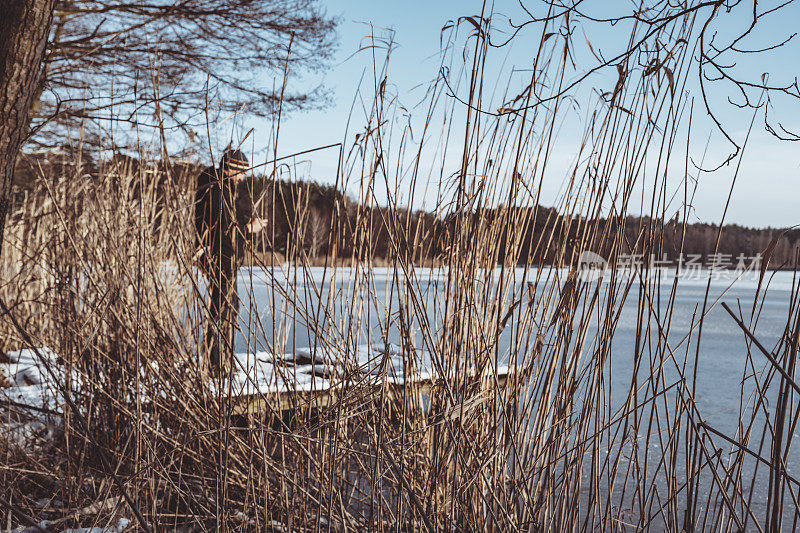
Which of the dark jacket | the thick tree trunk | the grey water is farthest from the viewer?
the thick tree trunk

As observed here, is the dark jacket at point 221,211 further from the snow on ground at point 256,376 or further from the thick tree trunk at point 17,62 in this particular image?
the thick tree trunk at point 17,62

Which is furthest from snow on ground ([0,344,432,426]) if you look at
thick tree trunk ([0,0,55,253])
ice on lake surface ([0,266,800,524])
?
thick tree trunk ([0,0,55,253])

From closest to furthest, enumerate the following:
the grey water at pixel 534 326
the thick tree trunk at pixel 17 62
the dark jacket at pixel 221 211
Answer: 1. the grey water at pixel 534 326
2. the dark jacket at pixel 221 211
3. the thick tree trunk at pixel 17 62

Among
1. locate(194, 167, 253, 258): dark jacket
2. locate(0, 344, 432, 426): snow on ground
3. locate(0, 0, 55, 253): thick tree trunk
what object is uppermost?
locate(0, 0, 55, 253): thick tree trunk

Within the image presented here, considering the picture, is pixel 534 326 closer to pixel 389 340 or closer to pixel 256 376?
pixel 389 340

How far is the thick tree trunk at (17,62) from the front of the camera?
4.31 ft

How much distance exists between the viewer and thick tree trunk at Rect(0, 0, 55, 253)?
4.31 ft

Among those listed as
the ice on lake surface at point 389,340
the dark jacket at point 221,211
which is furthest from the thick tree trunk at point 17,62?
the ice on lake surface at point 389,340

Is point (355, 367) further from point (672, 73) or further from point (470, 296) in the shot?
point (672, 73)

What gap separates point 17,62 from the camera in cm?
133

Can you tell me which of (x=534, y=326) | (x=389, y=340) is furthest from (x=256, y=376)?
(x=534, y=326)

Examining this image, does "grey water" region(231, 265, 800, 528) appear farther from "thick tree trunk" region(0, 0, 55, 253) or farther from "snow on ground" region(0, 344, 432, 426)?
"thick tree trunk" region(0, 0, 55, 253)

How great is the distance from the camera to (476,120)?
993 millimetres

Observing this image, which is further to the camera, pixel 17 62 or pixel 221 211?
pixel 17 62
